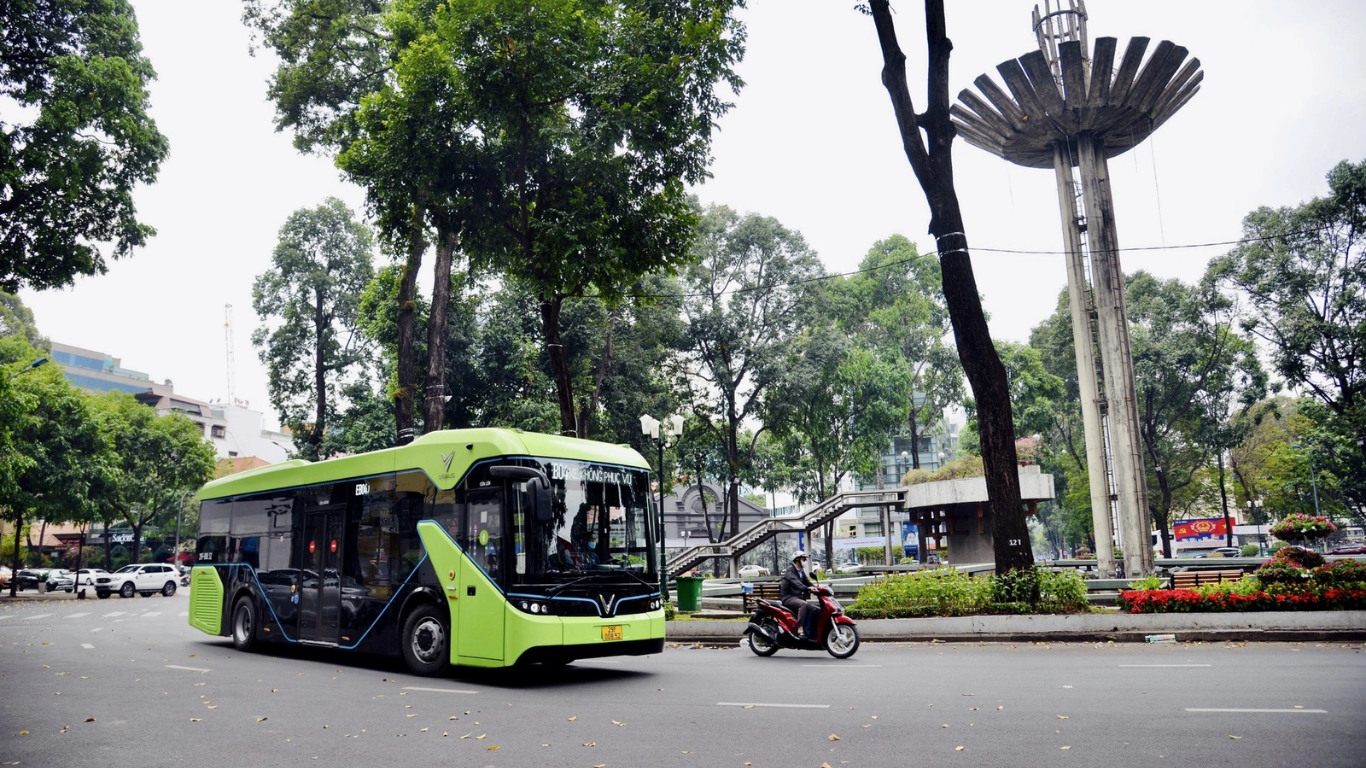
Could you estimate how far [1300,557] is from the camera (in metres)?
14.5

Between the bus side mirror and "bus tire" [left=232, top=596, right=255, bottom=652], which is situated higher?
the bus side mirror

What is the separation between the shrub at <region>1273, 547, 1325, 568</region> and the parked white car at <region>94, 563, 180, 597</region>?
153 ft

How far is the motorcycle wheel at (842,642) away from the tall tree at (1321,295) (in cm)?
2840

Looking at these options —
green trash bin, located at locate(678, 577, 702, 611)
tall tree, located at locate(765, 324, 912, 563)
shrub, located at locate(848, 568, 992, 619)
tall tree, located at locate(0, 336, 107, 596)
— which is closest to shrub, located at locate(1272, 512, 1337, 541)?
shrub, located at locate(848, 568, 992, 619)

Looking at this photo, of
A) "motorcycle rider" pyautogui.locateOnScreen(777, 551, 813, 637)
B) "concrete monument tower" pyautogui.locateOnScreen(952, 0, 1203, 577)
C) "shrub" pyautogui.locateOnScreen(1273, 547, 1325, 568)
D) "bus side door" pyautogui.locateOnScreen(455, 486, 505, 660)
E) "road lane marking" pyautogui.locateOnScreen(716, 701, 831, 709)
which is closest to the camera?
"road lane marking" pyautogui.locateOnScreen(716, 701, 831, 709)

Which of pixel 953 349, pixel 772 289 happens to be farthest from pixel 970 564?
pixel 953 349

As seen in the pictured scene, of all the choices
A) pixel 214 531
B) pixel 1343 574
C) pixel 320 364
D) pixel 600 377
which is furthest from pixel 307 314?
pixel 1343 574

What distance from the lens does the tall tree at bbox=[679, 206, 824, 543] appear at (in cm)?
3897

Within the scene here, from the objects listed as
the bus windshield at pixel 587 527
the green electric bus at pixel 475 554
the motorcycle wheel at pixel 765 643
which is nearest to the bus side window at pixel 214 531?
the green electric bus at pixel 475 554

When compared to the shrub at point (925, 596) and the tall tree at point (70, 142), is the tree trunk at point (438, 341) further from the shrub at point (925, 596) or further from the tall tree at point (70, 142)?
the shrub at point (925, 596)

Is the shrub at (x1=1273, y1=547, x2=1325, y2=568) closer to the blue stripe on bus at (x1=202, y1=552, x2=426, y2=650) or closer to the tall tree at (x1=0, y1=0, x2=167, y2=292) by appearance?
the blue stripe on bus at (x1=202, y1=552, x2=426, y2=650)

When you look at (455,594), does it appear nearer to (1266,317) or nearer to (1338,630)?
(1338,630)

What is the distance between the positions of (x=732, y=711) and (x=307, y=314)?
36.2 m

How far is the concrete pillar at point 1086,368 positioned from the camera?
27234 millimetres
